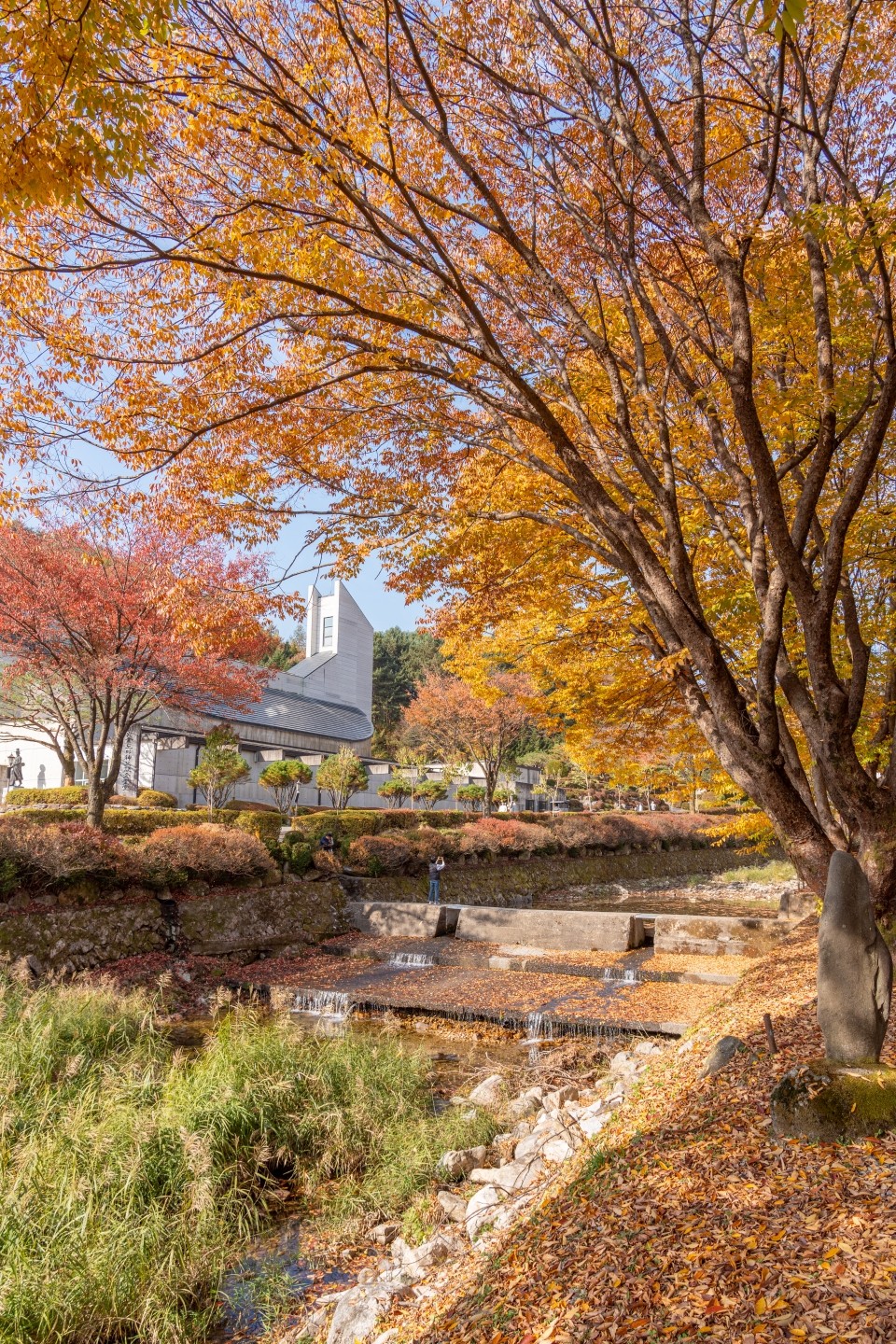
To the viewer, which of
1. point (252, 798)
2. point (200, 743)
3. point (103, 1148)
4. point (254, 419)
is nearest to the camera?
point (103, 1148)

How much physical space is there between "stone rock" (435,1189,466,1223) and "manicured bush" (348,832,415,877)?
1335 centimetres

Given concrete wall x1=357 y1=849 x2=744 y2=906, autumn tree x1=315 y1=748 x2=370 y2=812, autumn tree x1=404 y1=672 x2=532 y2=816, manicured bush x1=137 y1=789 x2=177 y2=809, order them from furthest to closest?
autumn tree x1=404 y1=672 x2=532 y2=816, autumn tree x1=315 y1=748 x2=370 y2=812, manicured bush x1=137 y1=789 x2=177 y2=809, concrete wall x1=357 y1=849 x2=744 y2=906

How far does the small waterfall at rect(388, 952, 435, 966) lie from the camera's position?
13.1 metres

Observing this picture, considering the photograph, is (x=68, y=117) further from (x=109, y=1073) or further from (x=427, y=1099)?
(x=427, y=1099)

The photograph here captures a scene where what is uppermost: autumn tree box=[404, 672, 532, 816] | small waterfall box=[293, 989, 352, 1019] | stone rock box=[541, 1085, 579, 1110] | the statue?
autumn tree box=[404, 672, 532, 816]

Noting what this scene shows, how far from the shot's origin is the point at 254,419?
632cm

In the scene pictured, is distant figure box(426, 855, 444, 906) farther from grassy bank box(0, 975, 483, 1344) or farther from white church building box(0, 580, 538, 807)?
grassy bank box(0, 975, 483, 1344)

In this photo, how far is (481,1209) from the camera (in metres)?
4.46

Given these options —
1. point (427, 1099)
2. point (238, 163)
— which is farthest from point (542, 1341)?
point (238, 163)

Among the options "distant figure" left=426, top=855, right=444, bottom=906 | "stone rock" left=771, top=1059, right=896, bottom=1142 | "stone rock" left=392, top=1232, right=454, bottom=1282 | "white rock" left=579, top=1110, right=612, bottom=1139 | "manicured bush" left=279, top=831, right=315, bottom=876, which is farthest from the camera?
"distant figure" left=426, top=855, right=444, bottom=906

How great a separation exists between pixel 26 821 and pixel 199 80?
1024cm

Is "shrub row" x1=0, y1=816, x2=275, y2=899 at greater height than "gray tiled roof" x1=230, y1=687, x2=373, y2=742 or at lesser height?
lesser

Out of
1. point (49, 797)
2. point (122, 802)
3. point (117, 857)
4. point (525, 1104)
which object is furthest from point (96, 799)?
point (525, 1104)

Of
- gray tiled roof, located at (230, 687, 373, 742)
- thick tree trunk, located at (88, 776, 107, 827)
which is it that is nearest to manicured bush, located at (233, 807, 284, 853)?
thick tree trunk, located at (88, 776, 107, 827)
